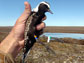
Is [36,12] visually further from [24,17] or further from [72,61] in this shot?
[72,61]

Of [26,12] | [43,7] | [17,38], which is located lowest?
[17,38]

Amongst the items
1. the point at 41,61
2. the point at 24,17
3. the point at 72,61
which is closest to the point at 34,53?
the point at 41,61

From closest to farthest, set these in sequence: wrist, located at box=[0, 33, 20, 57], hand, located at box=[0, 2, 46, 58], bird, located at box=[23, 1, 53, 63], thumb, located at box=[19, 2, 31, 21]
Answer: wrist, located at box=[0, 33, 20, 57] → hand, located at box=[0, 2, 46, 58] → bird, located at box=[23, 1, 53, 63] → thumb, located at box=[19, 2, 31, 21]

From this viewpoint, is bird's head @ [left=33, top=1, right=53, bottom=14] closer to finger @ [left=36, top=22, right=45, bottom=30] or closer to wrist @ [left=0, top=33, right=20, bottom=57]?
finger @ [left=36, top=22, right=45, bottom=30]

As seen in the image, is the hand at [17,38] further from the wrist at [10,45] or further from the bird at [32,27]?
the bird at [32,27]

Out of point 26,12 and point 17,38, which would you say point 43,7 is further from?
point 17,38

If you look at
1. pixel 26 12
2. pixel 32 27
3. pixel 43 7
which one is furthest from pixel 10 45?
pixel 43 7

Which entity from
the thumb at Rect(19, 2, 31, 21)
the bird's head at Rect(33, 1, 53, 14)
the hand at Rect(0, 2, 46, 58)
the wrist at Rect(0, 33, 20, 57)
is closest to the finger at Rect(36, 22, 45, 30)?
the hand at Rect(0, 2, 46, 58)

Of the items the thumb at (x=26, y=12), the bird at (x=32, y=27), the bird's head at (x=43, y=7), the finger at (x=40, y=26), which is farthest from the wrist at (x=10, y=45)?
the bird's head at (x=43, y=7)
